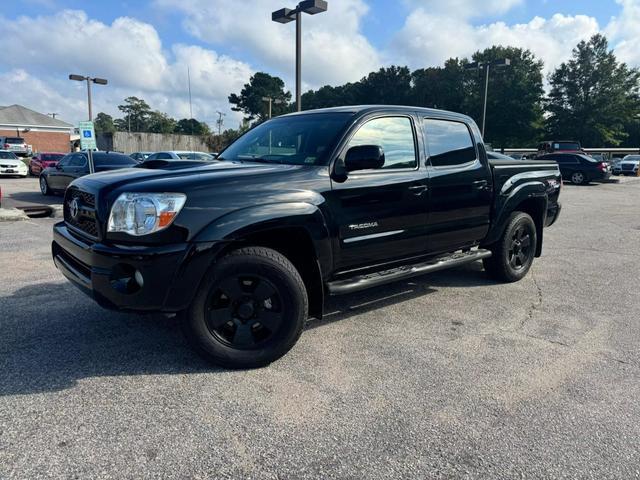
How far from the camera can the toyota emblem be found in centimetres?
347

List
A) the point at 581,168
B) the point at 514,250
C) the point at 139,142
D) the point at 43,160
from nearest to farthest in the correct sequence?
the point at 514,250, the point at 581,168, the point at 43,160, the point at 139,142

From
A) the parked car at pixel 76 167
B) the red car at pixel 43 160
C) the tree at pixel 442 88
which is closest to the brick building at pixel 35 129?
the red car at pixel 43 160

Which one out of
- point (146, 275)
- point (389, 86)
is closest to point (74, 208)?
point (146, 275)

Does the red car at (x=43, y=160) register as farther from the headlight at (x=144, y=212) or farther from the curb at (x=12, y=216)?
the headlight at (x=144, y=212)

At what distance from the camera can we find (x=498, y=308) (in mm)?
4660

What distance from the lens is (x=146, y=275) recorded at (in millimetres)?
2863

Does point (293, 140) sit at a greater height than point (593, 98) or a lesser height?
lesser

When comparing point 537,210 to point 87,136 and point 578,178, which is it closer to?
point 87,136

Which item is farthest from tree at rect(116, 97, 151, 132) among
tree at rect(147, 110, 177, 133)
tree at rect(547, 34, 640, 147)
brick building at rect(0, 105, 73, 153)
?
tree at rect(547, 34, 640, 147)

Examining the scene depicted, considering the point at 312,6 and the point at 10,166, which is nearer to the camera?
the point at 312,6

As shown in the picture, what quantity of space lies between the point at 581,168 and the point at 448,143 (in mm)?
22476

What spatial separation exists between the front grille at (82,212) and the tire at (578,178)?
25173 millimetres

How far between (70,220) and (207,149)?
41240 millimetres

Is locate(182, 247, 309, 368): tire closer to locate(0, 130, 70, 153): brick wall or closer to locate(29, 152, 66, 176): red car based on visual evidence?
locate(29, 152, 66, 176): red car
